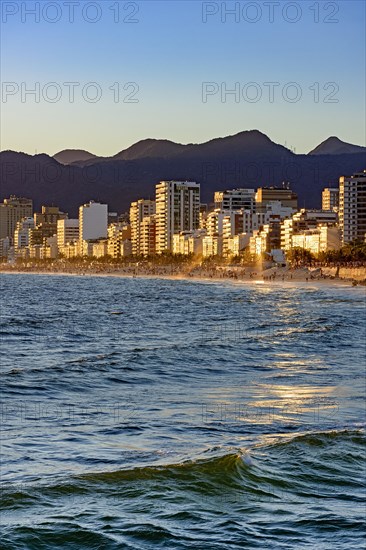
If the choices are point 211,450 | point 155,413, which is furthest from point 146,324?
point 211,450

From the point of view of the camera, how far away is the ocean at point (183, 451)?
38.4ft

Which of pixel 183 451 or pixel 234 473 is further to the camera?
pixel 183 451

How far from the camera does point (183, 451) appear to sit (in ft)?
52.8

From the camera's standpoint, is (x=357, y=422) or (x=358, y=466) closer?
(x=358, y=466)

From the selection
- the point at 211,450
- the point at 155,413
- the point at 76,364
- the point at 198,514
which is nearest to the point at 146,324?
the point at 76,364

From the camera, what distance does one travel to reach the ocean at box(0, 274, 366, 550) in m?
11.7

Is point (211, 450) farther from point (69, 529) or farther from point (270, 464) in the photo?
point (69, 529)

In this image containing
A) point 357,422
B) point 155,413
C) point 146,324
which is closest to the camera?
point 357,422

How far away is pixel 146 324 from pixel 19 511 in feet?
142

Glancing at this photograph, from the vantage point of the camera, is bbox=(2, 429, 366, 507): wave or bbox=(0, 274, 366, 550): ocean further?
bbox=(2, 429, 366, 507): wave

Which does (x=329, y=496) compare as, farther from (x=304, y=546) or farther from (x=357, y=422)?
(x=357, y=422)

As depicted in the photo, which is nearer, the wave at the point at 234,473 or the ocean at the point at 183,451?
the ocean at the point at 183,451

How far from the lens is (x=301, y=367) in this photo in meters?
29.9

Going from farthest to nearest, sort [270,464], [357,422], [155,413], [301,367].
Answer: [301,367]
[155,413]
[357,422]
[270,464]
